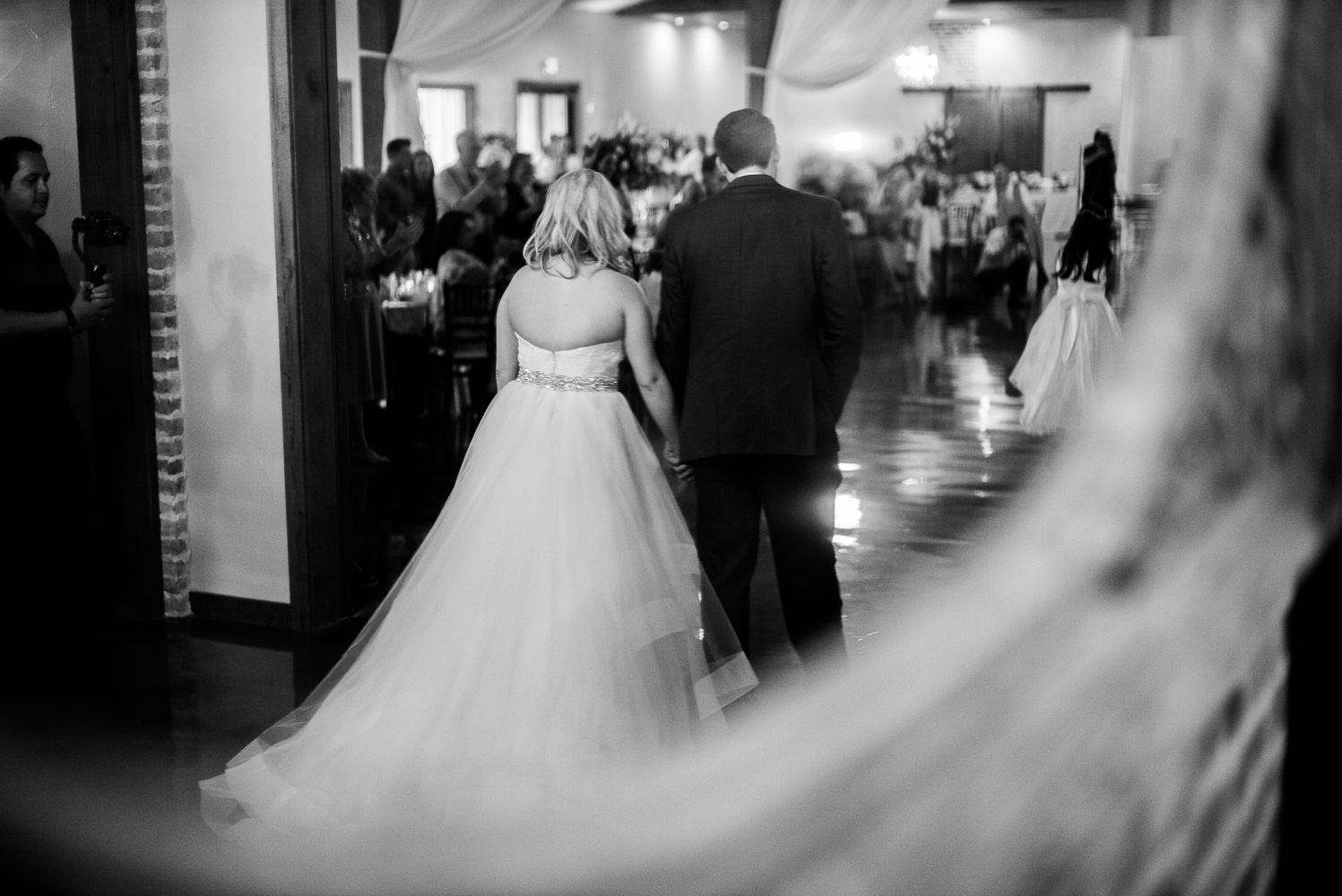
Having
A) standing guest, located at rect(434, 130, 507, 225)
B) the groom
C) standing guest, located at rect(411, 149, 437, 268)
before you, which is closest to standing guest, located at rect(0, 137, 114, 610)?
the groom

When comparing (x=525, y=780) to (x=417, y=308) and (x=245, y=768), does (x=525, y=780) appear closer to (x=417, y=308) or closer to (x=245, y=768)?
(x=245, y=768)

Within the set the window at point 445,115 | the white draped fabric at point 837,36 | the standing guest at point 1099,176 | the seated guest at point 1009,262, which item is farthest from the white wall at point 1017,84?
the white draped fabric at point 837,36

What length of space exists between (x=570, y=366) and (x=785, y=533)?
2.24ft

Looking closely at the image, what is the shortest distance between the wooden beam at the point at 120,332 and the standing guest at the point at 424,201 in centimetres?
344

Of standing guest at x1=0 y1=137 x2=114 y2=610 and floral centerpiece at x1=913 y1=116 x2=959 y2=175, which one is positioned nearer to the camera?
standing guest at x1=0 y1=137 x2=114 y2=610

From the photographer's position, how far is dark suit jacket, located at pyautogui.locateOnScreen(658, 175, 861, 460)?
3.27 m

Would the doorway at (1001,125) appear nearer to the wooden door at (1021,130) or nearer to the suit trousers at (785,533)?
the wooden door at (1021,130)

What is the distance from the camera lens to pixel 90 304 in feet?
13.0

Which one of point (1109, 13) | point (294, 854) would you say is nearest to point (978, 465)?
point (294, 854)

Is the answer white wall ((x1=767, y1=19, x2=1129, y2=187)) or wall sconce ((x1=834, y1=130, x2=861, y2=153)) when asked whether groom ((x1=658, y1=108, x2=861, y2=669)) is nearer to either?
wall sconce ((x1=834, y1=130, x2=861, y2=153))

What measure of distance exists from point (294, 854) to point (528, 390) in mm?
2712

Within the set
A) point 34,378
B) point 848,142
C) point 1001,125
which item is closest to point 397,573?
point 34,378

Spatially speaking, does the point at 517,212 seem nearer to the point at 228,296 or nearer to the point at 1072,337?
the point at 1072,337

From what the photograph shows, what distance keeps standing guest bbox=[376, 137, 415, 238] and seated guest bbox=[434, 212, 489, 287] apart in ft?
0.85
